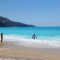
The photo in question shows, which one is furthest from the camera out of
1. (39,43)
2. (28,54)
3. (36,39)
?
(36,39)

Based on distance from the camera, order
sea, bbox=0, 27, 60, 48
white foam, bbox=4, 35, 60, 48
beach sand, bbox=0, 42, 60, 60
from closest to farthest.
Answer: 1. beach sand, bbox=0, 42, 60, 60
2. white foam, bbox=4, 35, 60, 48
3. sea, bbox=0, 27, 60, 48

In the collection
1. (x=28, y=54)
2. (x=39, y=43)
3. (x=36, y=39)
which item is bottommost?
(x=28, y=54)

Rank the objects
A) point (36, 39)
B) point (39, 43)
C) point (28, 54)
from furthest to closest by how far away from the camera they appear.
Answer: point (36, 39)
point (39, 43)
point (28, 54)

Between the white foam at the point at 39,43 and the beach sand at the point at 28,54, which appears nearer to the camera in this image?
the beach sand at the point at 28,54

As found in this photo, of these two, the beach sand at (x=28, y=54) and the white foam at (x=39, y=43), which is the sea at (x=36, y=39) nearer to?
the white foam at (x=39, y=43)

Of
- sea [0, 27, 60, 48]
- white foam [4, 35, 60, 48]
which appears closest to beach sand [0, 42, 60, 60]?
sea [0, 27, 60, 48]

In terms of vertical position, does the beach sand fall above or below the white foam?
below

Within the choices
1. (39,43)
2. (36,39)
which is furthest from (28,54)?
(36,39)

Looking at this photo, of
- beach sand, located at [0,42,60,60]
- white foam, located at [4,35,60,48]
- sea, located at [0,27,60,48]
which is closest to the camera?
beach sand, located at [0,42,60,60]

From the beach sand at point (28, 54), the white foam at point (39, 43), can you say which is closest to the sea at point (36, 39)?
the white foam at point (39, 43)

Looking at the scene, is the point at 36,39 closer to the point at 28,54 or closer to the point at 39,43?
the point at 39,43

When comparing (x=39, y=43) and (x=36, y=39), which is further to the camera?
(x=36, y=39)

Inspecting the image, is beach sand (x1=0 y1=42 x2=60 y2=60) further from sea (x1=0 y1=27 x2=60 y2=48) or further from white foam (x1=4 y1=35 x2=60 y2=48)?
white foam (x1=4 y1=35 x2=60 y2=48)

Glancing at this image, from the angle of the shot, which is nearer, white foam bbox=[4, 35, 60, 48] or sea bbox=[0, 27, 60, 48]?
white foam bbox=[4, 35, 60, 48]
